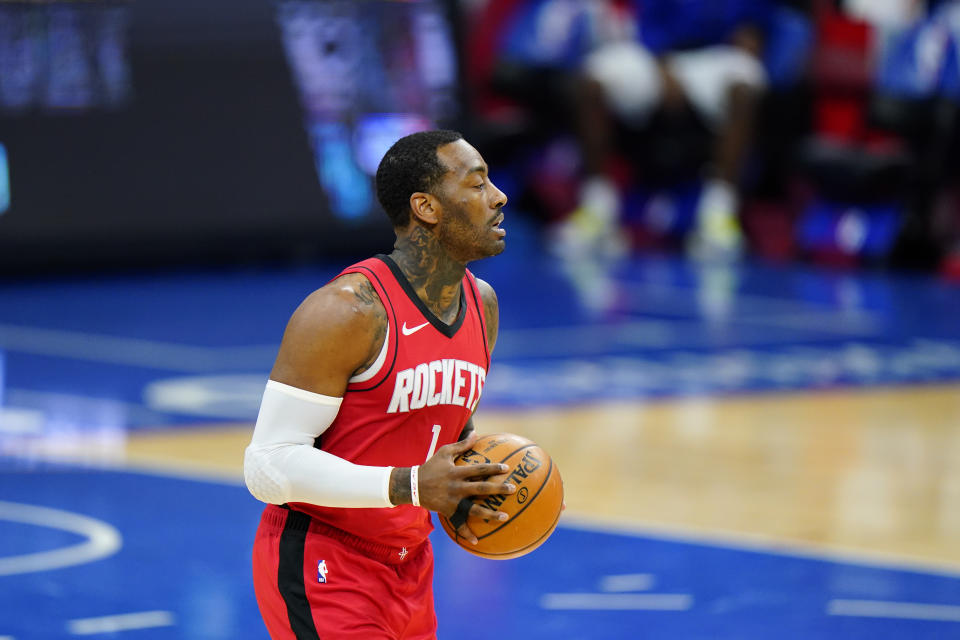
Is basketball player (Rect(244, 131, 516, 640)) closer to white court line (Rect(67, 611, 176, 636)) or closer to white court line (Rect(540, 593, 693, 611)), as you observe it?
white court line (Rect(67, 611, 176, 636))

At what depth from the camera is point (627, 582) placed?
213 inches

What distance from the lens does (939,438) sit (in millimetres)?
7684

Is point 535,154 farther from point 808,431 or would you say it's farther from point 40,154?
point 808,431

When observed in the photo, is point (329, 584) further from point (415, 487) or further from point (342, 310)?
point (342, 310)

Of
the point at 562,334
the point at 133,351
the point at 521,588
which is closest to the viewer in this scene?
the point at 521,588

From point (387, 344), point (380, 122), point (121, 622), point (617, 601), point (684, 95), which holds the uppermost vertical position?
point (684, 95)

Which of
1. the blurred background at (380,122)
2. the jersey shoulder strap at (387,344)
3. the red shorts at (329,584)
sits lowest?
the red shorts at (329,584)

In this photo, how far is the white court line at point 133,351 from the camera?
30.8ft

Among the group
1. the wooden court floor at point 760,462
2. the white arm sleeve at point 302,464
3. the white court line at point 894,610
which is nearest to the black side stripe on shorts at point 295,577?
the white arm sleeve at point 302,464

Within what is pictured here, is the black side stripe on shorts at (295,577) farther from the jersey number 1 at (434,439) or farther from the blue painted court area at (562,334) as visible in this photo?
the blue painted court area at (562,334)

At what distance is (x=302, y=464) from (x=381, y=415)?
228mm

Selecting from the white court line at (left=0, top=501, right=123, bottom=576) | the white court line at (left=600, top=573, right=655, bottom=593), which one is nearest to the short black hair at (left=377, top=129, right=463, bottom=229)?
the white court line at (left=600, top=573, right=655, bottom=593)

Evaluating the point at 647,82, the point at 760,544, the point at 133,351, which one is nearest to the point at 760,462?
the point at 760,544

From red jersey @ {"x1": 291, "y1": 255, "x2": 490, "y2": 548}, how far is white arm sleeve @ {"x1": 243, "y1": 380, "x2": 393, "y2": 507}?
0.35 ft
